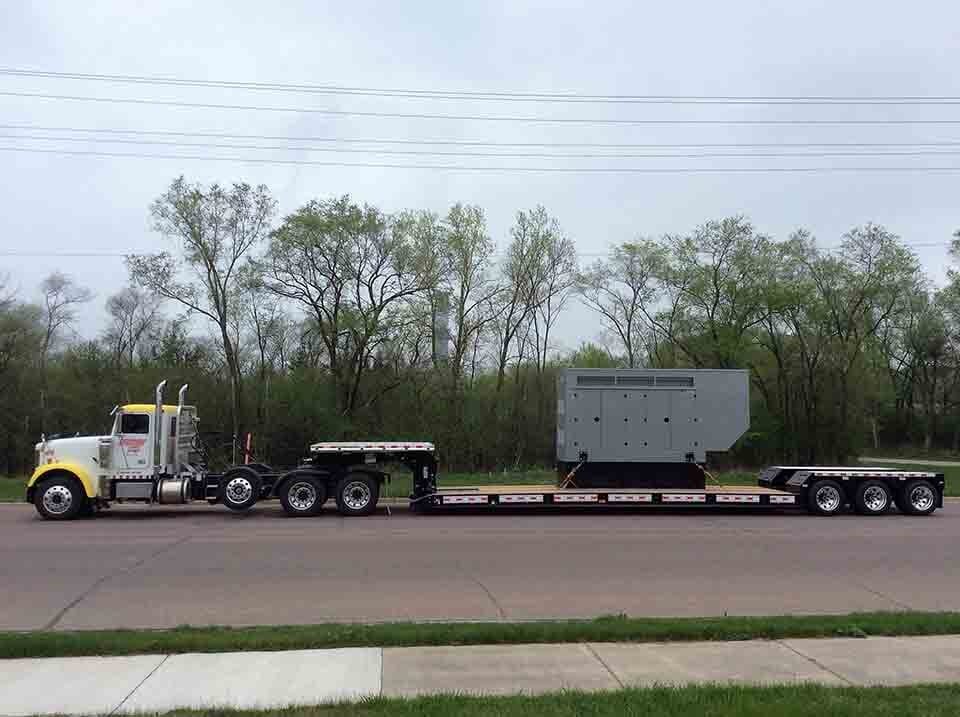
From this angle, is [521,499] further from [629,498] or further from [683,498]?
[683,498]

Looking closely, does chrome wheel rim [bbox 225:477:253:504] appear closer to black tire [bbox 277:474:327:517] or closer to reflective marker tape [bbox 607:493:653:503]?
black tire [bbox 277:474:327:517]

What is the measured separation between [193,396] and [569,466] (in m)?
21.2

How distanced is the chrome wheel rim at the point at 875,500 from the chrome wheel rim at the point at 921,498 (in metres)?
0.58

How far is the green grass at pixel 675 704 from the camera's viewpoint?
18.4 ft

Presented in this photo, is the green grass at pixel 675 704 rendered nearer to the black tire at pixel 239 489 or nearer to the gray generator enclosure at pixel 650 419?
the black tire at pixel 239 489

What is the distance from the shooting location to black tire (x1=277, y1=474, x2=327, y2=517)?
770 inches

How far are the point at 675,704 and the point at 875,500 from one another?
1661cm

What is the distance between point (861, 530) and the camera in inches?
674

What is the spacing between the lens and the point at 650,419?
69.7 ft

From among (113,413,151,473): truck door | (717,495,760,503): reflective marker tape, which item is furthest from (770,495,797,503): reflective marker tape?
(113,413,151,473): truck door

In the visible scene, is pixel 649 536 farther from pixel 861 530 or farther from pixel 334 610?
pixel 334 610

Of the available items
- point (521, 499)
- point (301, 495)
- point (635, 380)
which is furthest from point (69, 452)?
point (635, 380)

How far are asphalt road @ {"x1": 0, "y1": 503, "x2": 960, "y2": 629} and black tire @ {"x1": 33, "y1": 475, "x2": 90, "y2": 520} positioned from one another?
0.39 m

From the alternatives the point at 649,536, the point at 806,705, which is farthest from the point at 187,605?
the point at 649,536
